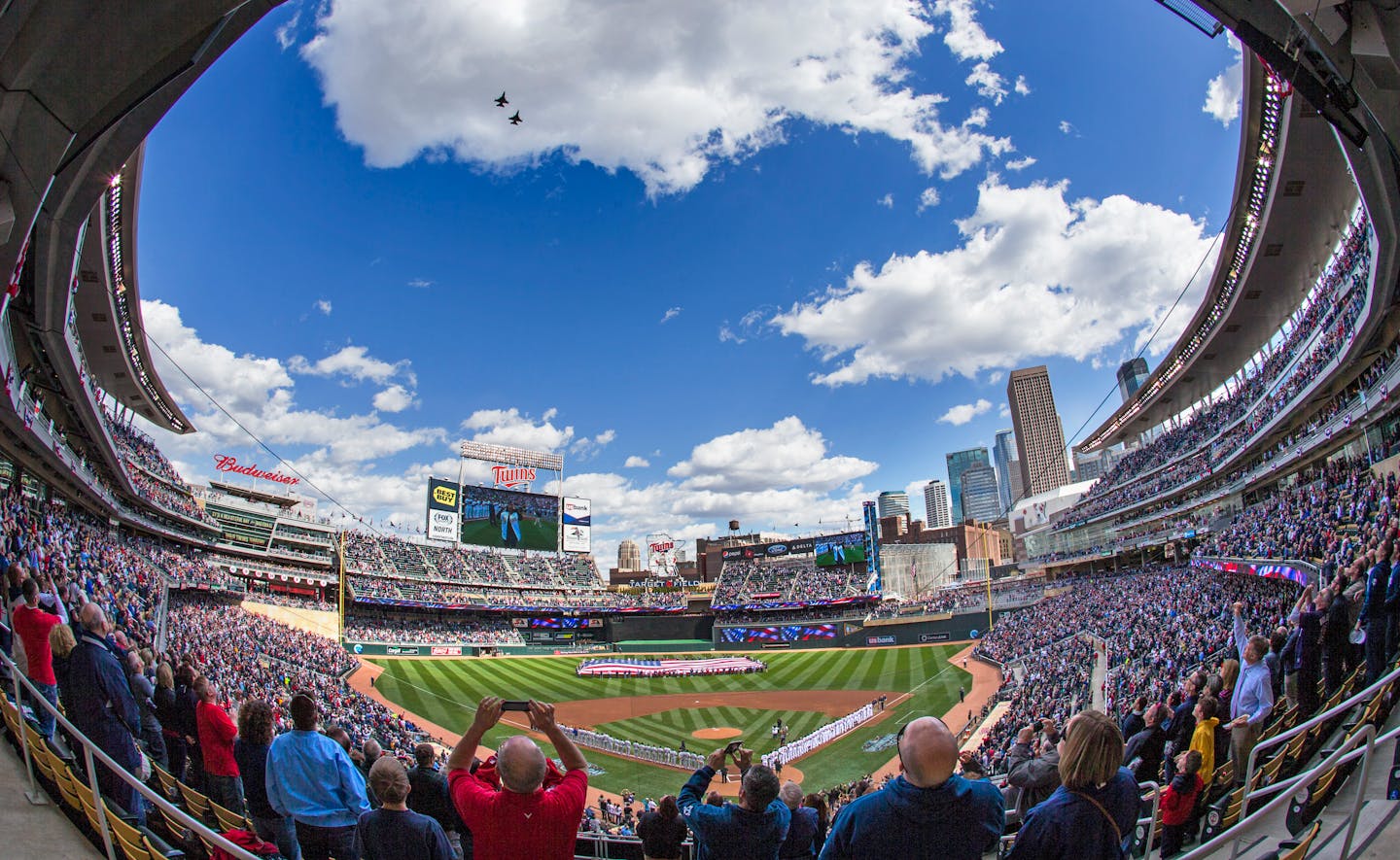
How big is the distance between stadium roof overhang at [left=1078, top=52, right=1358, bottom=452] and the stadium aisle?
23149mm

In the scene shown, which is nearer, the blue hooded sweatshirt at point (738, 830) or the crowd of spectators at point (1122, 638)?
the blue hooded sweatshirt at point (738, 830)

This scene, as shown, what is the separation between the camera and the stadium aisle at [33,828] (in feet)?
14.4

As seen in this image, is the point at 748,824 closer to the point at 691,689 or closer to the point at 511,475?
the point at 691,689

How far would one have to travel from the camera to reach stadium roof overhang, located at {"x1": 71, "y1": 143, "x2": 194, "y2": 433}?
53.7 feet

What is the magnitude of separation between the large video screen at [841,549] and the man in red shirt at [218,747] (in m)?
64.3

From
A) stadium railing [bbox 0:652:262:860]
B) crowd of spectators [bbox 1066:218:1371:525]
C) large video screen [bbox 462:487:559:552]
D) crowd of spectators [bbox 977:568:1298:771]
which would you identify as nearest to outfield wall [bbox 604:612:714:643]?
large video screen [bbox 462:487:559:552]

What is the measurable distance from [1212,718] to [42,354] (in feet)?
75.5

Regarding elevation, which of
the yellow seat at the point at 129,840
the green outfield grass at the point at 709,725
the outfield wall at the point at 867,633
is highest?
the yellow seat at the point at 129,840

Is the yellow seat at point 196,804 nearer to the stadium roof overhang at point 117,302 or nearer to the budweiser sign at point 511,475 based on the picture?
the stadium roof overhang at point 117,302

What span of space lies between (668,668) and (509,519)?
103 ft

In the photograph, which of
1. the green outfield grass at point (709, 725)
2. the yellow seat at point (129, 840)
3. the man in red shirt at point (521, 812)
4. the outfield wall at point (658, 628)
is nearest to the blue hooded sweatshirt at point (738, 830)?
the man in red shirt at point (521, 812)

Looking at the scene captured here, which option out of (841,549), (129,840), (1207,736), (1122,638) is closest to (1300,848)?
(1207,736)

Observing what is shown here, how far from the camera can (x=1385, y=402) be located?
17.6 meters

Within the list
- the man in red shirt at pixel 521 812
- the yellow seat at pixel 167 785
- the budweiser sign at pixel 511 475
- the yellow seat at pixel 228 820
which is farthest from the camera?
the budweiser sign at pixel 511 475
